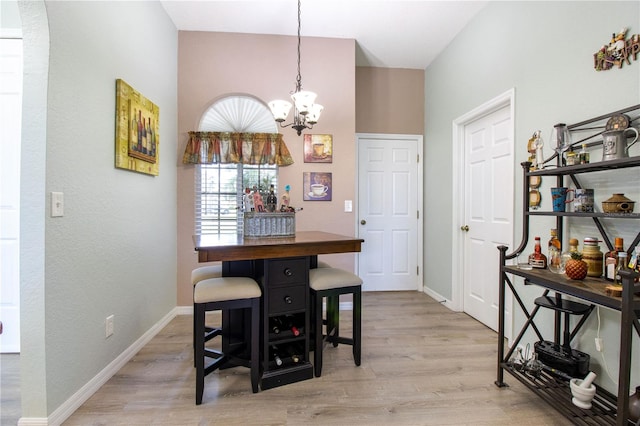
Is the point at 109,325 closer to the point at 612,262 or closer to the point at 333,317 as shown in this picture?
the point at 333,317

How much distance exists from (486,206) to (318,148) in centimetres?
186

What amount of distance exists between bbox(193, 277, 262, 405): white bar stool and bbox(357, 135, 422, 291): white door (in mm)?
2434

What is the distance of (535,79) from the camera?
2256mm

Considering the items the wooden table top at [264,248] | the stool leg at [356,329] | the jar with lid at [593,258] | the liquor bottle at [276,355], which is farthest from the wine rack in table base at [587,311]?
the liquor bottle at [276,355]

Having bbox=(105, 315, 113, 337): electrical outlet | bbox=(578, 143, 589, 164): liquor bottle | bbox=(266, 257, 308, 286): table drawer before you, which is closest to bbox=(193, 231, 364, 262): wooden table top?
bbox=(266, 257, 308, 286): table drawer

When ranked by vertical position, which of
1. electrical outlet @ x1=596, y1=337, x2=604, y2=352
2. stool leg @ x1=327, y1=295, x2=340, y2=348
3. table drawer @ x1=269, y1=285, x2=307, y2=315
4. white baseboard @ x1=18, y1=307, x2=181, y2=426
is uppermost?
table drawer @ x1=269, y1=285, x2=307, y2=315

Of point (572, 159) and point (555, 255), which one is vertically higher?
point (572, 159)

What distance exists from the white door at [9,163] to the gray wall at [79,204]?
2.50ft

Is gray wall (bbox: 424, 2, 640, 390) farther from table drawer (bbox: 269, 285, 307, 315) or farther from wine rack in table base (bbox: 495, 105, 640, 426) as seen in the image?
table drawer (bbox: 269, 285, 307, 315)

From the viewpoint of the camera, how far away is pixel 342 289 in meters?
2.13

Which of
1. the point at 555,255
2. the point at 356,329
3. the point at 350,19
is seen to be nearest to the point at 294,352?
the point at 356,329

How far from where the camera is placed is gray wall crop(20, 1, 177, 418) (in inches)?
60.7

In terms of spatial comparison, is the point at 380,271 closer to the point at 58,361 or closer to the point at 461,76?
the point at 461,76

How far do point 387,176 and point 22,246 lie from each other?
3630mm
